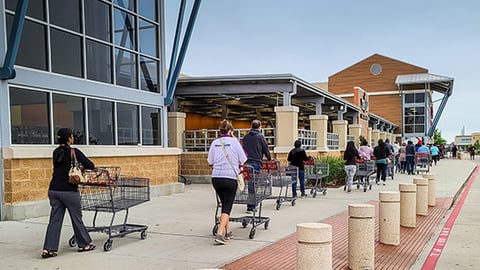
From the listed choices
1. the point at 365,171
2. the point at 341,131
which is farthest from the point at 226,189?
the point at 341,131

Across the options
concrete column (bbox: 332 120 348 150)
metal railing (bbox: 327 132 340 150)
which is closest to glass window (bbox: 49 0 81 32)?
metal railing (bbox: 327 132 340 150)

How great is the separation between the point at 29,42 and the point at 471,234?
34.1ft

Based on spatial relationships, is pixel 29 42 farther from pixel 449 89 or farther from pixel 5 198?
pixel 449 89

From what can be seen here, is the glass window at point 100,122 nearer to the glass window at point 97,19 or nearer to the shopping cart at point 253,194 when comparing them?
the glass window at point 97,19

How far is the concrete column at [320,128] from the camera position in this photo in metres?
22.6

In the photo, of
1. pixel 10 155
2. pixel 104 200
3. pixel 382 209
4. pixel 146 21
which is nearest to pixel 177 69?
pixel 146 21

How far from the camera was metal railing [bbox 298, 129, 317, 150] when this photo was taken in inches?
816

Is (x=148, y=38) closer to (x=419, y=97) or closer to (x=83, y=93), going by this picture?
(x=83, y=93)

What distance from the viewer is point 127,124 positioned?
12.7 metres

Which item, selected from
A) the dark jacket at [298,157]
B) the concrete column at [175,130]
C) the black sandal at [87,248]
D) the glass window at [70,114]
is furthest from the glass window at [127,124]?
the black sandal at [87,248]

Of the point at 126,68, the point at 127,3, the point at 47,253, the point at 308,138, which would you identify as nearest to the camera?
the point at 47,253

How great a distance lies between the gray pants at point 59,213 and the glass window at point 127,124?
6.16 meters

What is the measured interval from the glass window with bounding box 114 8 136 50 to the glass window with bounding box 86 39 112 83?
64cm

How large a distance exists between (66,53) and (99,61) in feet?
3.98
